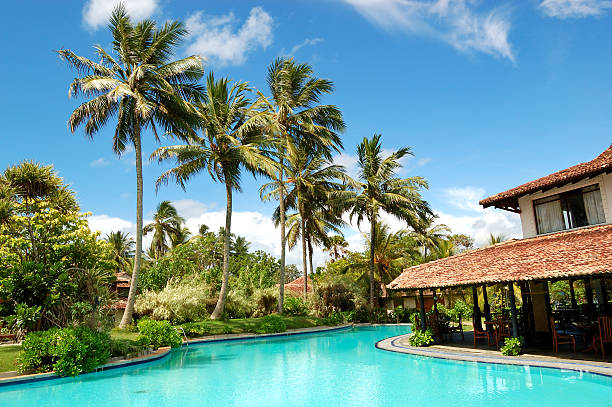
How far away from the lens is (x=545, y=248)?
12.4 meters

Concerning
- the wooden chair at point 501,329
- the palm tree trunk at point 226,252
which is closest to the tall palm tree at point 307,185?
the palm tree trunk at point 226,252

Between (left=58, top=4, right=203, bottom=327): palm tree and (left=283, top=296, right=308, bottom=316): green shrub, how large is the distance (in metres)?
10.2

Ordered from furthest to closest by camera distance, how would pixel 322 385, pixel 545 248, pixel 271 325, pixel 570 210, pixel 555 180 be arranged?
1. pixel 271 325
2. pixel 570 210
3. pixel 555 180
4. pixel 545 248
5. pixel 322 385

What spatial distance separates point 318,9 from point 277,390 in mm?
11331

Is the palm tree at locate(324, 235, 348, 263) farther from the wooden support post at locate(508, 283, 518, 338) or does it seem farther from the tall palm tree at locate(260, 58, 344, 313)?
the wooden support post at locate(508, 283, 518, 338)

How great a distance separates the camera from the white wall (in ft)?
43.0

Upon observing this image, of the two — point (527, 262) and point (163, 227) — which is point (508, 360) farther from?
point (163, 227)

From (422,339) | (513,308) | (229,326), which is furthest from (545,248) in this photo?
(229,326)

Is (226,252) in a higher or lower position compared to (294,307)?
higher

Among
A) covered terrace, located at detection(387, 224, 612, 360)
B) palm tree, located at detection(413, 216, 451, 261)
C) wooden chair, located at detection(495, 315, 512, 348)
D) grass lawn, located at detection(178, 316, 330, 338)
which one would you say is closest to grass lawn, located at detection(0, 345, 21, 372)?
grass lawn, located at detection(178, 316, 330, 338)

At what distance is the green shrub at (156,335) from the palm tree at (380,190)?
47.5 feet

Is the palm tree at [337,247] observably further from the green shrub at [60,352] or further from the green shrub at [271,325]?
the green shrub at [60,352]

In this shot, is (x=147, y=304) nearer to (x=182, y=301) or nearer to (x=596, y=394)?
(x=182, y=301)

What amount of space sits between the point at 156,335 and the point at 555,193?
14.9m
